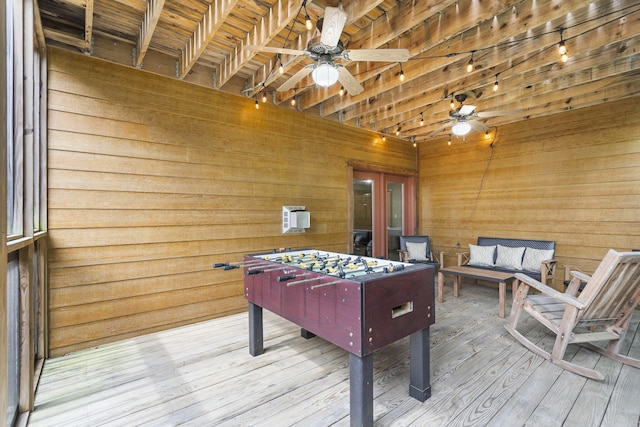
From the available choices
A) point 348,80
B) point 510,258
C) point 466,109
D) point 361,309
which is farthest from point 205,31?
point 510,258

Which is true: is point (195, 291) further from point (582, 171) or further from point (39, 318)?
point (582, 171)

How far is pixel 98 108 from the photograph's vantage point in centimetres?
296

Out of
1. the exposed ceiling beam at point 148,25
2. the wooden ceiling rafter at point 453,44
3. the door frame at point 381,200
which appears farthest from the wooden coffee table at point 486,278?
the exposed ceiling beam at point 148,25

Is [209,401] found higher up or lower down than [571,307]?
lower down

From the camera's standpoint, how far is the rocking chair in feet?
7.54

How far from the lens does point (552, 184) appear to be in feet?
15.4

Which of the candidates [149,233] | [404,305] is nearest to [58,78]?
[149,233]

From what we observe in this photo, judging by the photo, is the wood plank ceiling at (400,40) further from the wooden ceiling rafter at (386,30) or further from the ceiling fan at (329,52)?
the ceiling fan at (329,52)

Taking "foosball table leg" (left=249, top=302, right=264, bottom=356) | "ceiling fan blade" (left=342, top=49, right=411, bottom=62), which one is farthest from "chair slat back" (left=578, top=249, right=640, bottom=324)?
"foosball table leg" (left=249, top=302, right=264, bottom=356)

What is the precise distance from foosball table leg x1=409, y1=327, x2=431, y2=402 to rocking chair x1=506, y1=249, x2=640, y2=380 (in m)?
1.28

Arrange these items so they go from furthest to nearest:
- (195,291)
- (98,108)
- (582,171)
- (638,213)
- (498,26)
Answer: (582,171) < (638,213) < (195,291) < (98,108) < (498,26)

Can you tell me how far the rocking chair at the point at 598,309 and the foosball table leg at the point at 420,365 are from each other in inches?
50.5

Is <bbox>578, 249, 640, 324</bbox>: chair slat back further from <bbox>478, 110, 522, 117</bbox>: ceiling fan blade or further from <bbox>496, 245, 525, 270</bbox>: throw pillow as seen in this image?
<bbox>496, 245, 525, 270</bbox>: throw pillow

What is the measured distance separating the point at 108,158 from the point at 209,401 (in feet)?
8.23
